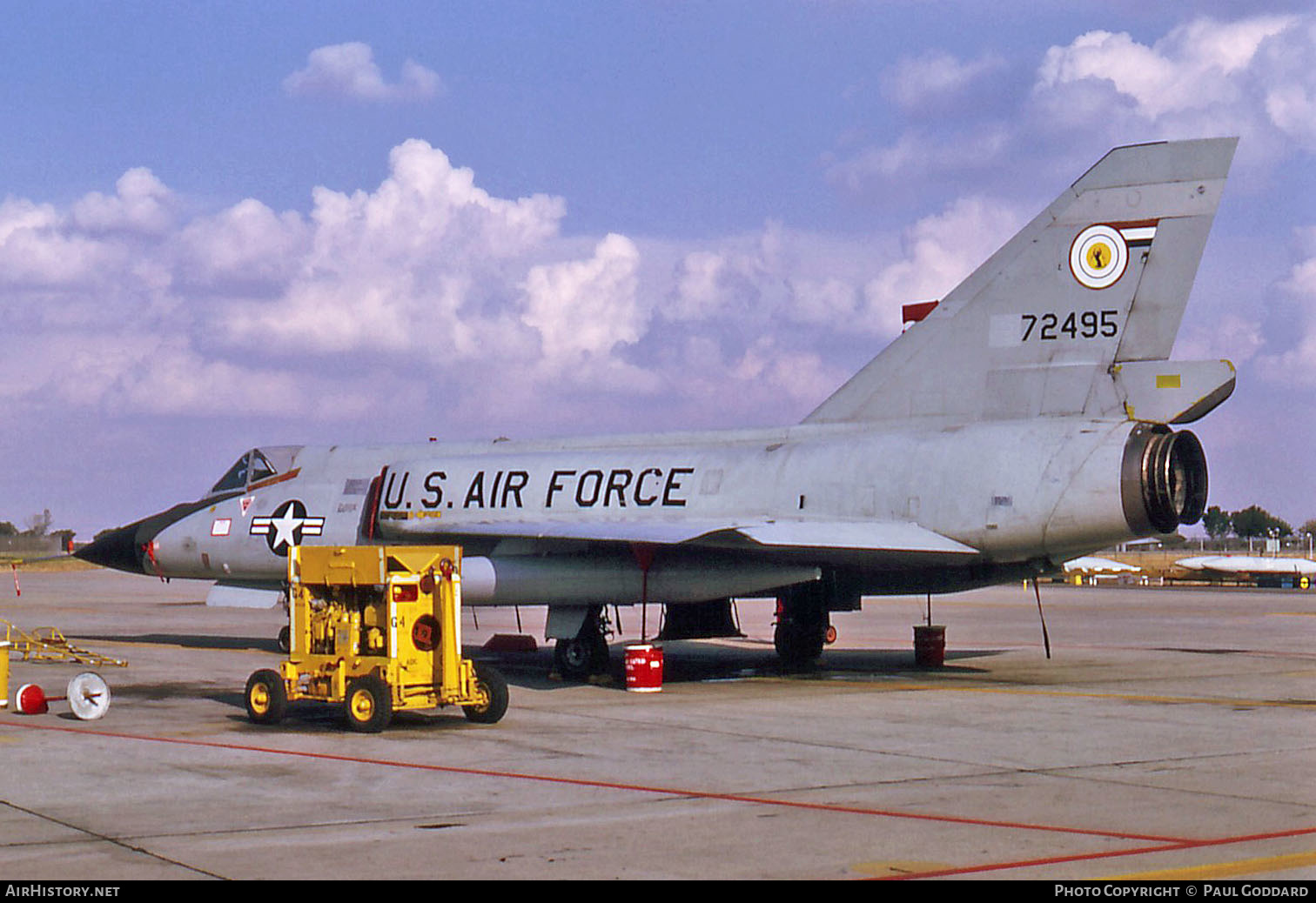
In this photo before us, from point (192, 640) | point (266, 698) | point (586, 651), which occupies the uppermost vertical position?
point (586, 651)

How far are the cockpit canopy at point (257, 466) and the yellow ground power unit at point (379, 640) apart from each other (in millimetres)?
8989

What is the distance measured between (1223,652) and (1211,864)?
1726 centimetres

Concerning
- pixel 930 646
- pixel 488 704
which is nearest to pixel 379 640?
pixel 488 704

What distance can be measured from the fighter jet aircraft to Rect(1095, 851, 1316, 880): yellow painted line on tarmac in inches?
329

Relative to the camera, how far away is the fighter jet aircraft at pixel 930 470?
15.5 meters

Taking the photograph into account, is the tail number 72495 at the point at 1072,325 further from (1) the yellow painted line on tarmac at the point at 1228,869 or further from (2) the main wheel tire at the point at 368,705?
(1) the yellow painted line on tarmac at the point at 1228,869

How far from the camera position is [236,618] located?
3453 centimetres

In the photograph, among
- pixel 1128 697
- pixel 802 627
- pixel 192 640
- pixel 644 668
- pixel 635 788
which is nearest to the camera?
pixel 635 788

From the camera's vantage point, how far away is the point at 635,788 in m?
9.38

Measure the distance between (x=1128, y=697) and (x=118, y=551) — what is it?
1568 centimetres

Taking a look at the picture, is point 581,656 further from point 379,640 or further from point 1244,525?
point 1244,525

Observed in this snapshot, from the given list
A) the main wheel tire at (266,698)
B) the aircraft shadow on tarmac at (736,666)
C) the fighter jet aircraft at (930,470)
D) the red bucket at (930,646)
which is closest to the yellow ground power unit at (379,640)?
the main wheel tire at (266,698)

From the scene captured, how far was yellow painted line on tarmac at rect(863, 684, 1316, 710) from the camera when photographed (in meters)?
14.9

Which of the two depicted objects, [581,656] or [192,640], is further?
[192,640]
